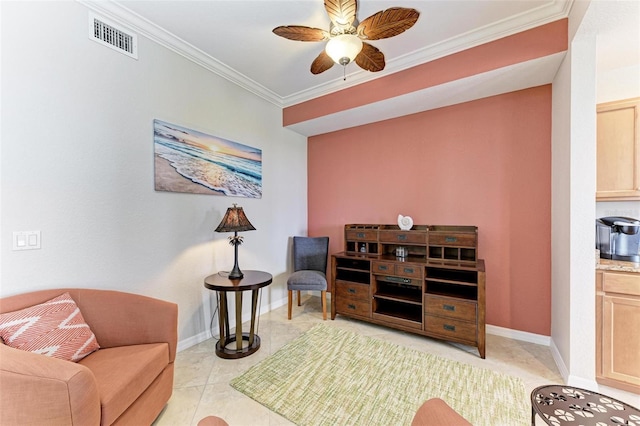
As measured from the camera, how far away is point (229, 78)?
2.86m

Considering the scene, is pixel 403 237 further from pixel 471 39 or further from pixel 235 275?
pixel 471 39

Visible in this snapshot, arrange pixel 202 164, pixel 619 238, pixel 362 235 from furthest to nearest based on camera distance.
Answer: pixel 362 235 < pixel 202 164 < pixel 619 238

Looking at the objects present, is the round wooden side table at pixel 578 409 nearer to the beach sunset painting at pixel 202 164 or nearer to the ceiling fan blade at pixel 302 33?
the ceiling fan blade at pixel 302 33

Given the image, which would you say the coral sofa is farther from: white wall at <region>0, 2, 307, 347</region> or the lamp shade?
the lamp shade

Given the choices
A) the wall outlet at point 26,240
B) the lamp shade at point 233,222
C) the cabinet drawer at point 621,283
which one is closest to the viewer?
the wall outlet at point 26,240

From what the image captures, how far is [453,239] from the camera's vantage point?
2.67 meters

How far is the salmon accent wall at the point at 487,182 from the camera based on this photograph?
254 centimetres

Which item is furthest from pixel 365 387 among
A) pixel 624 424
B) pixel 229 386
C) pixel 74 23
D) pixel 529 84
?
pixel 74 23

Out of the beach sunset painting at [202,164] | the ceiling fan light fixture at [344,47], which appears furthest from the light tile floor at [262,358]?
the ceiling fan light fixture at [344,47]

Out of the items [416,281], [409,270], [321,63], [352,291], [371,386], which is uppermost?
[321,63]

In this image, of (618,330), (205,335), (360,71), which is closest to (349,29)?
(360,71)

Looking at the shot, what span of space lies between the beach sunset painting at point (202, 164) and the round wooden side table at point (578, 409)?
2790 millimetres

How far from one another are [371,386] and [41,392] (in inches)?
72.5

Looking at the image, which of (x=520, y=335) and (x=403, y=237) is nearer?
(x=520, y=335)
